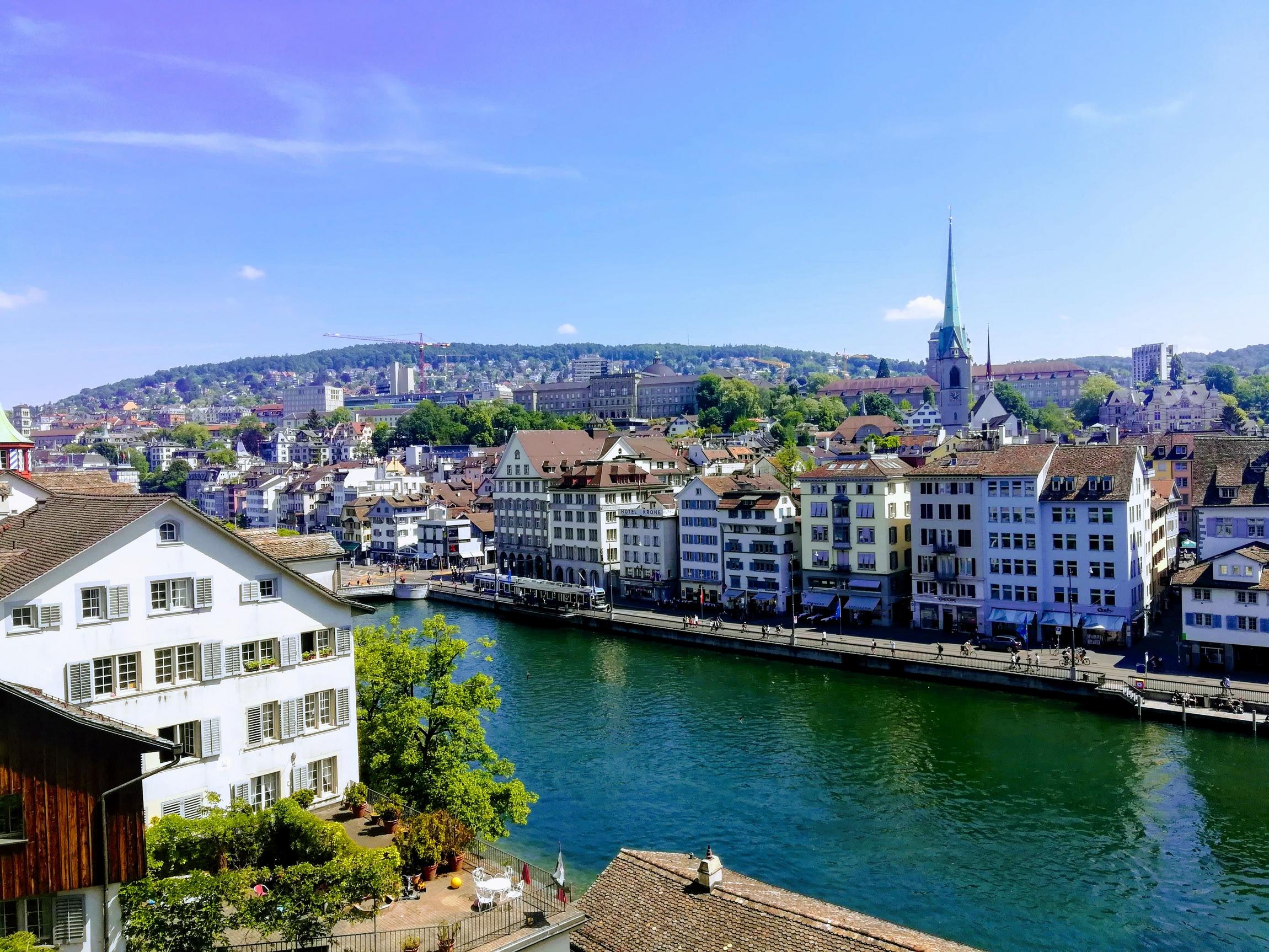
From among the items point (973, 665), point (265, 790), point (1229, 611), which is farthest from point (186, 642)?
point (1229, 611)

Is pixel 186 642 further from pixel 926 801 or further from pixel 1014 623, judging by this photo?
pixel 1014 623

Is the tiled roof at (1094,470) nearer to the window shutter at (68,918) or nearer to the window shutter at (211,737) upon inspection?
the window shutter at (211,737)

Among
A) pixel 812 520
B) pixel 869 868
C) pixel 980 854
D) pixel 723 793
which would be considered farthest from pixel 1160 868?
pixel 812 520

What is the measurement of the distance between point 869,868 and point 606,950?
44.2ft

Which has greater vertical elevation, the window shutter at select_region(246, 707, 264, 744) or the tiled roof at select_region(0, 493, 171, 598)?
the tiled roof at select_region(0, 493, 171, 598)

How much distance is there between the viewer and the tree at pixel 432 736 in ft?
77.7

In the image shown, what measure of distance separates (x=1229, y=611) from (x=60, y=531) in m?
52.2

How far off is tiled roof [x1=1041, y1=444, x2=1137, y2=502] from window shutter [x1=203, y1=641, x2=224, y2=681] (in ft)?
170

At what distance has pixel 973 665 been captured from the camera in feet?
180

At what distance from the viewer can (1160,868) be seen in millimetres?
31422

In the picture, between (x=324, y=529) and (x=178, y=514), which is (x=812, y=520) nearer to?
(x=178, y=514)

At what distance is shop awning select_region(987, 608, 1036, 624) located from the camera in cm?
5994

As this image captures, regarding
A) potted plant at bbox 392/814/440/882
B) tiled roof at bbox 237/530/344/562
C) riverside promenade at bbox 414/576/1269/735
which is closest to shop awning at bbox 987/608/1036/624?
riverside promenade at bbox 414/576/1269/735

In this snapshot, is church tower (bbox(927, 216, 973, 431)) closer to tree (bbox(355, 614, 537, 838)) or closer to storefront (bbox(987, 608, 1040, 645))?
A: storefront (bbox(987, 608, 1040, 645))
